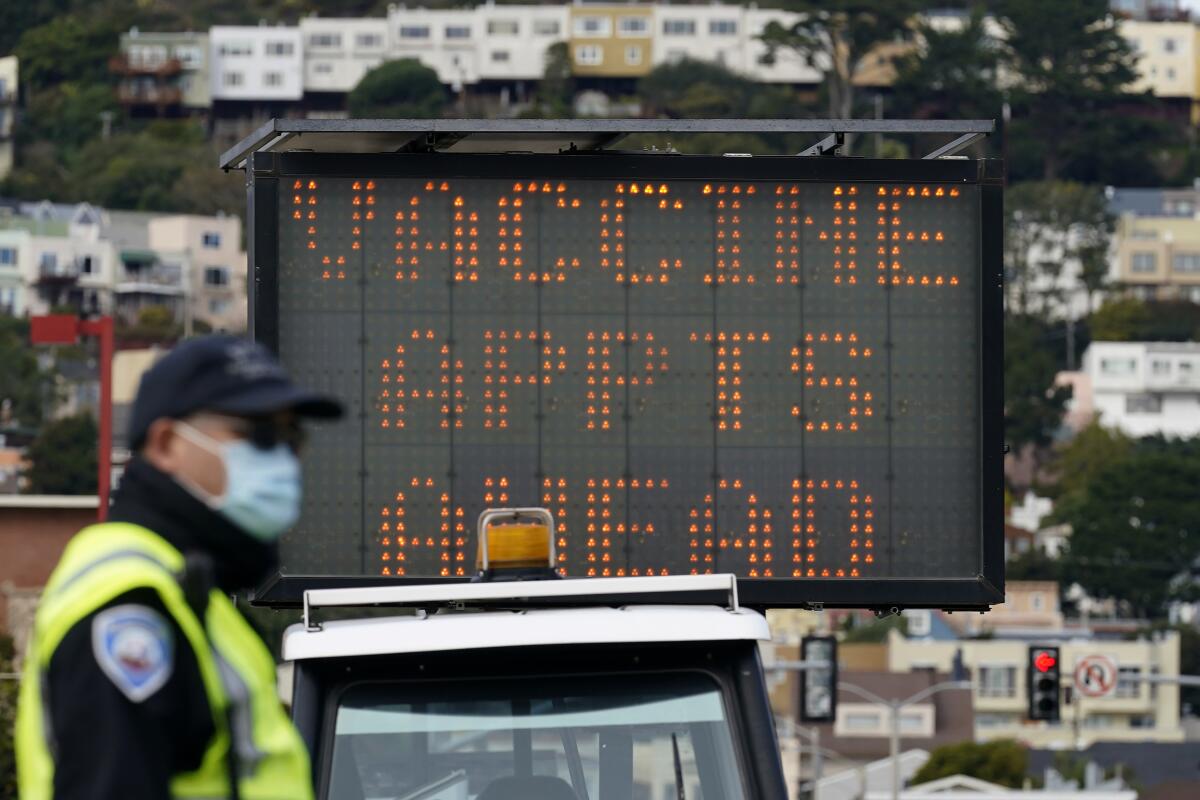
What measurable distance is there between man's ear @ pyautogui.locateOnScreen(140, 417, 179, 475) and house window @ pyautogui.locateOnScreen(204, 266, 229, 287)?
617ft

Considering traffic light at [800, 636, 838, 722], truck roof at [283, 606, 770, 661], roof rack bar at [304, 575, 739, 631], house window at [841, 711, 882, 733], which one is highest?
roof rack bar at [304, 575, 739, 631]

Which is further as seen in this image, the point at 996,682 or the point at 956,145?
the point at 996,682

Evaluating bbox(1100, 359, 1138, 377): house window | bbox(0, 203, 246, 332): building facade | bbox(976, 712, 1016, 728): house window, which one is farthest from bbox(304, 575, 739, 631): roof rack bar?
bbox(1100, 359, 1138, 377): house window

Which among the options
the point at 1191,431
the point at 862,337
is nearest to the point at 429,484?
the point at 862,337

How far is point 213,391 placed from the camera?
4.11 m

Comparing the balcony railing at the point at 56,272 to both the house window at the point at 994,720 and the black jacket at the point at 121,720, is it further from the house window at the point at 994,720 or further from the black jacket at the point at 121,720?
the black jacket at the point at 121,720

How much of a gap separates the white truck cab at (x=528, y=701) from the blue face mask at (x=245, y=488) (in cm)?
253

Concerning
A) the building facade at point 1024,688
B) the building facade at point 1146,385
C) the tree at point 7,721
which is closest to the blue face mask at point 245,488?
the tree at point 7,721

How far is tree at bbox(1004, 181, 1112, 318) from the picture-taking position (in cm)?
18550

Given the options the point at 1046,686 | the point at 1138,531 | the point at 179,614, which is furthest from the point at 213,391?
the point at 1138,531

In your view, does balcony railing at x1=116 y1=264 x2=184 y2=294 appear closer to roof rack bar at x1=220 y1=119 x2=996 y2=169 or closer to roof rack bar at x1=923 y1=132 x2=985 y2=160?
roof rack bar at x1=923 y1=132 x2=985 y2=160

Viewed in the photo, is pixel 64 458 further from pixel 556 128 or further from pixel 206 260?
pixel 556 128

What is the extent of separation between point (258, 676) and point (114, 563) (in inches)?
11.0

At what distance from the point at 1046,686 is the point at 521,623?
115 ft
